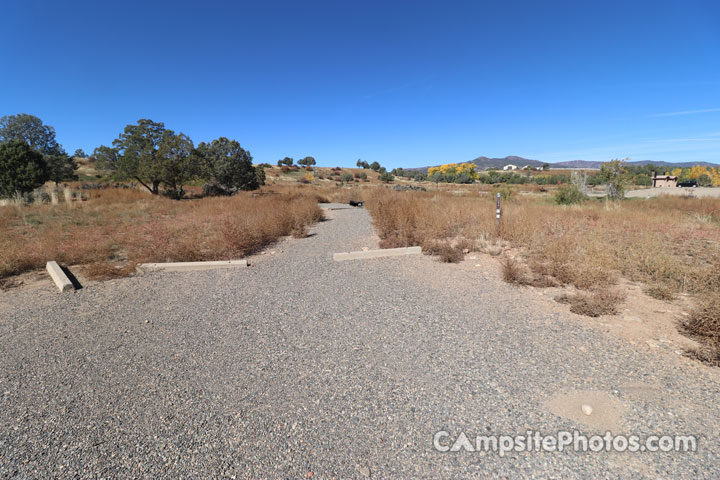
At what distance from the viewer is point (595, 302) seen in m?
3.87

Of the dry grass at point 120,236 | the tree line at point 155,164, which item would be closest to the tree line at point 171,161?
the tree line at point 155,164

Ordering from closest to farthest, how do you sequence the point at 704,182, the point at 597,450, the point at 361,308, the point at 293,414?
1. the point at 597,450
2. the point at 293,414
3. the point at 361,308
4. the point at 704,182

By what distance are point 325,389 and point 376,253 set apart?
462cm

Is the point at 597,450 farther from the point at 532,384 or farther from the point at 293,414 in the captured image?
the point at 293,414

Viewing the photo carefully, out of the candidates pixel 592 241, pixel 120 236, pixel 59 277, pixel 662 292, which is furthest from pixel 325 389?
pixel 120 236

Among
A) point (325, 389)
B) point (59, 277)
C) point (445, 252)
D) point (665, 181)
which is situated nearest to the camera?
point (325, 389)

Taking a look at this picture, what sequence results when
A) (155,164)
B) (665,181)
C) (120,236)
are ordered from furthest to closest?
(665,181) → (155,164) → (120,236)

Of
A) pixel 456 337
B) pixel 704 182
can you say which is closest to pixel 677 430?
pixel 456 337

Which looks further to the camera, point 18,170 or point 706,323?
point 18,170

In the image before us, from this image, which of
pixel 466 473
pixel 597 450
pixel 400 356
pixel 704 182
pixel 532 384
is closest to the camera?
pixel 466 473

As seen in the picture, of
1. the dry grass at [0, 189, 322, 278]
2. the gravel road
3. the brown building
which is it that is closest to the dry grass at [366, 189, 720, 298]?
the gravel road

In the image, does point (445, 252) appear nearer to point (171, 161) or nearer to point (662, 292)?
point (662, 292)

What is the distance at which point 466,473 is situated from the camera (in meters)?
1.76

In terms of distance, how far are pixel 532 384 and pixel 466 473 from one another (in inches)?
43.7
